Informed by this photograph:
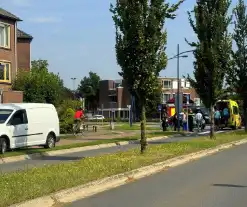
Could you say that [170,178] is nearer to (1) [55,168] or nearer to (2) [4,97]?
(1) [55,168]

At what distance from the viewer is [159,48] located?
15.9m

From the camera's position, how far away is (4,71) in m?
40.7

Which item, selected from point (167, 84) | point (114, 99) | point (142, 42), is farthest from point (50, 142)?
point (114, 99)

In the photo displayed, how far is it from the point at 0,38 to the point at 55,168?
1191 inches

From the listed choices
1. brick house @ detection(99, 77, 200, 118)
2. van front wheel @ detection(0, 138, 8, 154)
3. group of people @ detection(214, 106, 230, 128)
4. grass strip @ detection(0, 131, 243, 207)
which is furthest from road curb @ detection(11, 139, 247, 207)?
brick house @ detection(99, 77, 200, 118)

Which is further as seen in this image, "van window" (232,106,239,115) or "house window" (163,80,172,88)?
"house window" (163,80,172,88)

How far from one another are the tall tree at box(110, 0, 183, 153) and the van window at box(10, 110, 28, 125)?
545 centimetres

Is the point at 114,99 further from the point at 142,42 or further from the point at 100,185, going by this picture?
the point at 100,185

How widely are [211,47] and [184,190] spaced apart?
1602 centimetres

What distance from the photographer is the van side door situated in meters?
18.9

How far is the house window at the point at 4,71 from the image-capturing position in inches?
1584

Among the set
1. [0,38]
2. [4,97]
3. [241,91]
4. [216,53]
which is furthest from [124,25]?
[0,38]

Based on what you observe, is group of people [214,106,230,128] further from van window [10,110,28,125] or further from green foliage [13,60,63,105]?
Answer: van window [10,110,28,125]

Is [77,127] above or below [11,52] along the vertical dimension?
below
